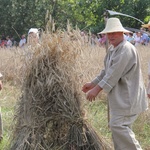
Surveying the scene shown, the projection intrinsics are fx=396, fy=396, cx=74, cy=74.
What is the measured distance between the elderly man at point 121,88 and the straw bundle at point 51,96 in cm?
37

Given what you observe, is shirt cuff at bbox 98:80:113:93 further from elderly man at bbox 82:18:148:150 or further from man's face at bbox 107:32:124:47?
man's face at bbox 107:32:124:47

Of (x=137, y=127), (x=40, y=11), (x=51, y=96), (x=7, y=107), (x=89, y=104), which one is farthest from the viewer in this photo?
(x=40, y=11)

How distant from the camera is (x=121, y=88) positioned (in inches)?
174

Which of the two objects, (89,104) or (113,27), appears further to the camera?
(89,104)

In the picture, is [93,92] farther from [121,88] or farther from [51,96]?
[51,96]

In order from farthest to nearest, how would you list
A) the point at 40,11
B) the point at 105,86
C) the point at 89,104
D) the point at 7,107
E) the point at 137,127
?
1. the point at 40,11
2. the point at 7,107
3. the point at 137,127
4. the point at 89,104
5. the point at 105,86

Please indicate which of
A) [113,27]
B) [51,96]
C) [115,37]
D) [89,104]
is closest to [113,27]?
[113,27]

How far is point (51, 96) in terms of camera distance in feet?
15.3

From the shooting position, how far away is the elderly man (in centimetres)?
431

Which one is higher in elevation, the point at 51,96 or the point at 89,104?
the point at 51,96

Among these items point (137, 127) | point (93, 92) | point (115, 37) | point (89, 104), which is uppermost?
point (115, 37)

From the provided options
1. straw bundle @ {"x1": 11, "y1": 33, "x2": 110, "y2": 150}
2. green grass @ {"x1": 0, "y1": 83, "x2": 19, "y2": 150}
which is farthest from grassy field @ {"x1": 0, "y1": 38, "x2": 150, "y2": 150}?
straw bundle @ {"x1": 11, "y1": 33, "x2": 110, "y2": 150}

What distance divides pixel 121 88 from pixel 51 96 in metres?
0.84

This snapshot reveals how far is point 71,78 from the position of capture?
15.3 feet
